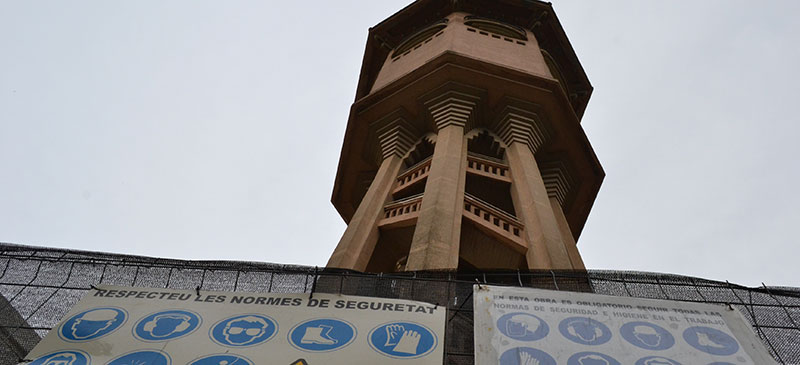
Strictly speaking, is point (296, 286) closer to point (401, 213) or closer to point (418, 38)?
point (401, 213)

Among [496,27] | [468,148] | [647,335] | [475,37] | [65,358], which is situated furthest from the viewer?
[496,27]

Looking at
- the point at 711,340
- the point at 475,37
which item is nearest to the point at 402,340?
the point at 711,340

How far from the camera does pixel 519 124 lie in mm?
13734

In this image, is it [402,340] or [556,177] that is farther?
[556,177]

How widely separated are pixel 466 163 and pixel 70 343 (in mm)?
8730

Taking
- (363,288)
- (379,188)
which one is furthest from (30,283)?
(379,188)

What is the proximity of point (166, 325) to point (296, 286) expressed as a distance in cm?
149

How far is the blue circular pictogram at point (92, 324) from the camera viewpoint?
17.3 feet

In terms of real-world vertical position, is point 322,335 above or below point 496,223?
below

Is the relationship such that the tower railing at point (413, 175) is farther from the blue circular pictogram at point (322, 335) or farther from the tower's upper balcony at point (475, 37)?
the blue circular pictogram at point (322, 335)

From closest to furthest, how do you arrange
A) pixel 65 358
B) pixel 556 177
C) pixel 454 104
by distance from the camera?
1. pixel 65 358
2. pixel 454 104
3. pixel 556 177

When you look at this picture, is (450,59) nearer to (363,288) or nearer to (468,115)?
(468,115)

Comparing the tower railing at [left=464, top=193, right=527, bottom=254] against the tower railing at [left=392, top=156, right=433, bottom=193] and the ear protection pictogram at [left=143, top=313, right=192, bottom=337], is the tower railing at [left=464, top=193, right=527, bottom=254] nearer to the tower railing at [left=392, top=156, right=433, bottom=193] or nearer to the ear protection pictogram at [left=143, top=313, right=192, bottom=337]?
the tower railing at [left=392, top=156, right=433, bottom=193]

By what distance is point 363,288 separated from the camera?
665 cm
